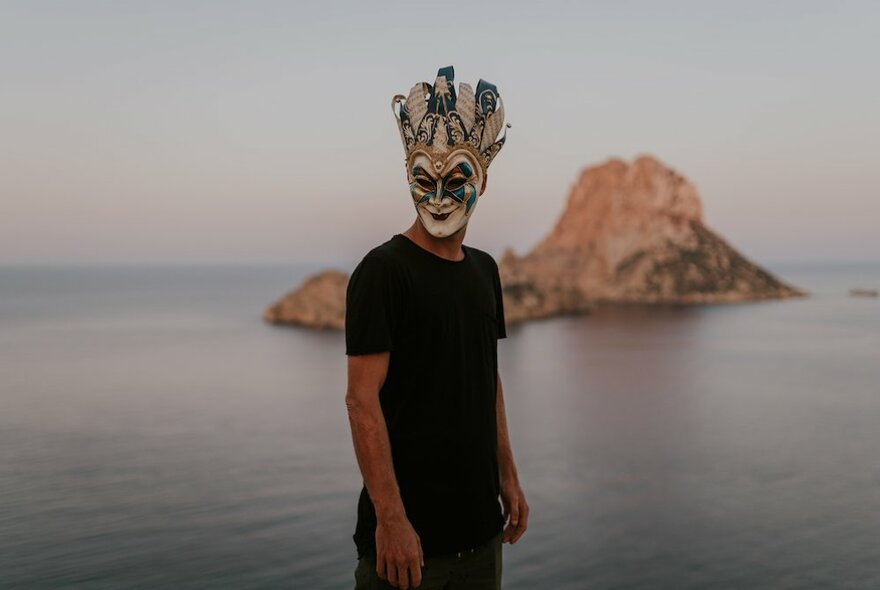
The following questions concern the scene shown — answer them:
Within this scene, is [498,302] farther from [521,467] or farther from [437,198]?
[521,467]

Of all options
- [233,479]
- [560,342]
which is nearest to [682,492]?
[233,479]

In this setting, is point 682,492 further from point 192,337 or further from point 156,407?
point 192,337

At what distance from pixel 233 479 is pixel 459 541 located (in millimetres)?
14131

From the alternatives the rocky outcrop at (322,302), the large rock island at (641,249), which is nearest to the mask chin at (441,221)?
the rocky outcrop at (322,302)

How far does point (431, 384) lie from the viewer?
256 cm

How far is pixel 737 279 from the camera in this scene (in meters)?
88.9

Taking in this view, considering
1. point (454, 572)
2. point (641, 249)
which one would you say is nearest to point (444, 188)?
point (454, 572)

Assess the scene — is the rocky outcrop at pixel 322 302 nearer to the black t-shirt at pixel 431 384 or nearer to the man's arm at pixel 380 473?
the black t-shirt at pixel 431 384

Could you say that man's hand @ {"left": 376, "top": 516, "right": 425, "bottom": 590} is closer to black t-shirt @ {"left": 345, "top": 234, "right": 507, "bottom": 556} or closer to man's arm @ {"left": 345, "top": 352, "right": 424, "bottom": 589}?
man's arm @ {"left": 345, "top": 352, "right": 424, "bottom": 589}

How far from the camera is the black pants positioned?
2557 millimetres

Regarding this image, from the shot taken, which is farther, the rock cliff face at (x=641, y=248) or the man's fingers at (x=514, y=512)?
the rock cliff face at (x=641, y=248)

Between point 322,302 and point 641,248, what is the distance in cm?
5113

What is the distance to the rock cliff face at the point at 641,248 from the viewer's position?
87188mm

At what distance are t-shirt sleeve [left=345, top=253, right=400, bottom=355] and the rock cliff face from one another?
78870 mm
